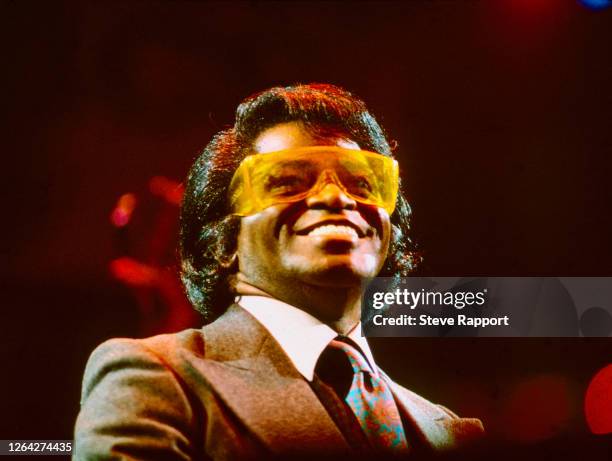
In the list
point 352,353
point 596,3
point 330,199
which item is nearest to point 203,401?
point 352,353

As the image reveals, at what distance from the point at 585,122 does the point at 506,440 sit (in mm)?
1225

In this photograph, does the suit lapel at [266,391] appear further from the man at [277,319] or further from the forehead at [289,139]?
the forehead at [289,139]

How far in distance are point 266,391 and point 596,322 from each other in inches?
51.1

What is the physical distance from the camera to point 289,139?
2.30m

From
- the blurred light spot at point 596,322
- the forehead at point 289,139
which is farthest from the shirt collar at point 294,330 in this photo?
the blurred light spot at point 596,322

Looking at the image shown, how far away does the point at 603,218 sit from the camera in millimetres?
2758

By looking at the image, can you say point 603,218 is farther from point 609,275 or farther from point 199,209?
point 199,209

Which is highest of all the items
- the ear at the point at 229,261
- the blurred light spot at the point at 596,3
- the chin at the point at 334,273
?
the blurred light spot at the point at 596,3

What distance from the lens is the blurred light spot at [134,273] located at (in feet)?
8.46

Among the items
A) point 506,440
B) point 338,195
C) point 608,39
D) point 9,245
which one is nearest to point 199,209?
point 338,195

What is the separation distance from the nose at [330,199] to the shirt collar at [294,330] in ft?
1.05

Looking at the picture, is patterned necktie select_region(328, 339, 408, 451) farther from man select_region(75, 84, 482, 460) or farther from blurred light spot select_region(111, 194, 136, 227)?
blurred light spot select_region(111, 194, 136, 227)

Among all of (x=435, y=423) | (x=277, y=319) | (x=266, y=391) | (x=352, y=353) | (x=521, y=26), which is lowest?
(x=435, y=423)

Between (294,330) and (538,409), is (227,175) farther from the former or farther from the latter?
(538,409)
